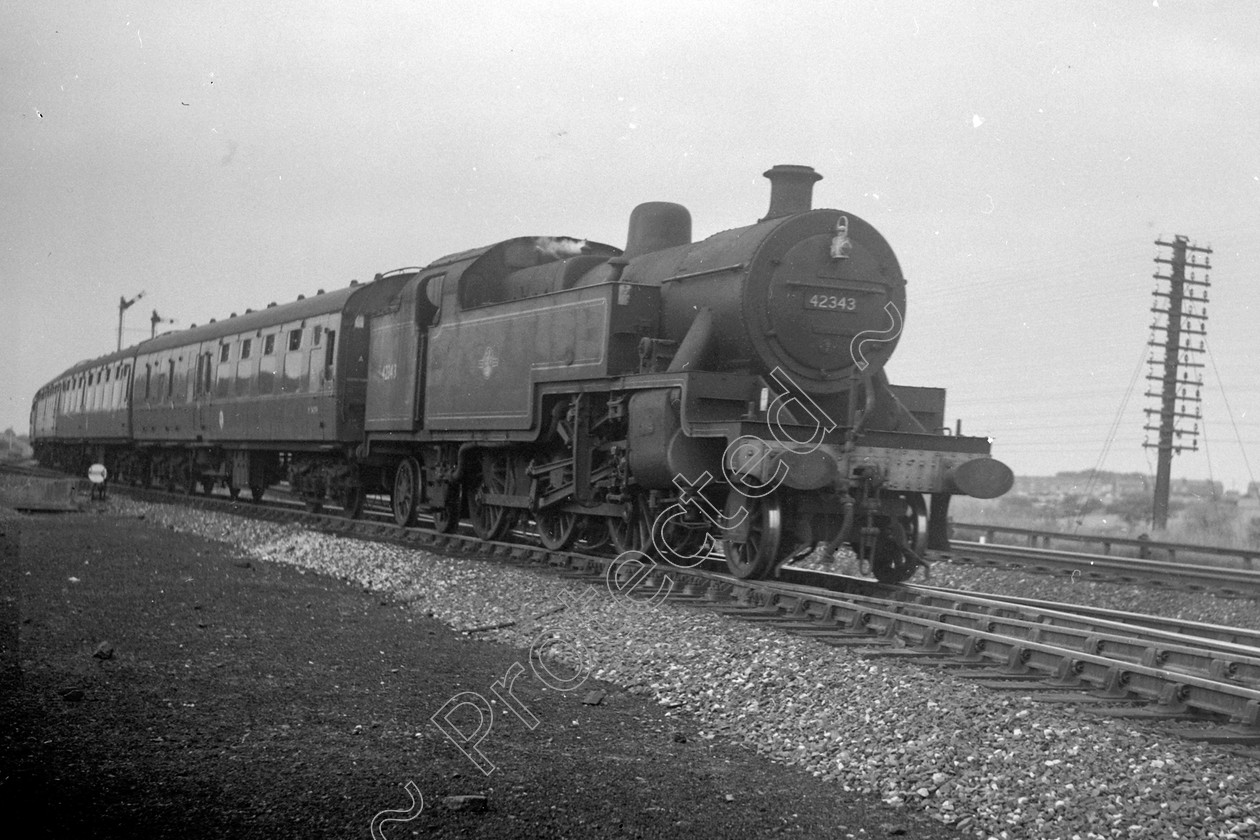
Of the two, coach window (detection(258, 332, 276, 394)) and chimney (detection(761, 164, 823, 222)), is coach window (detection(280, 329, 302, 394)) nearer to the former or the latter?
coach window (detection(258, 332, 276, 394))

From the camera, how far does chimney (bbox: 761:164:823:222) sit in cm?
1093

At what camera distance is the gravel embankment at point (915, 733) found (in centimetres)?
443

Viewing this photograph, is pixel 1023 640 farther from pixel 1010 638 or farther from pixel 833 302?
pixel 833 302

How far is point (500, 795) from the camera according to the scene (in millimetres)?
4430

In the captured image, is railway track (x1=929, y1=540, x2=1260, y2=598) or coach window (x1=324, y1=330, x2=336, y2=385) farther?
coach window (x1=324, y1=330, x2=336, y2=385)

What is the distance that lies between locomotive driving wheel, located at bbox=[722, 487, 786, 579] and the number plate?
179 centimetres

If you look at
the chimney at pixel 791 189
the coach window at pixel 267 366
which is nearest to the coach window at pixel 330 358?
the coach window at pixel 267 366

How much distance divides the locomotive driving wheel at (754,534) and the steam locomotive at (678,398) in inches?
0.8

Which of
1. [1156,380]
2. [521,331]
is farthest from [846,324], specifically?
[1156,380]

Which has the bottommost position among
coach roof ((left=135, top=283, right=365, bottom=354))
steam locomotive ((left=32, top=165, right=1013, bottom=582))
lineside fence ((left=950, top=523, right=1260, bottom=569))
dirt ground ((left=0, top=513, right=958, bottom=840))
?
dirt ground ((left=0, top=513, right=958, bottom=840))

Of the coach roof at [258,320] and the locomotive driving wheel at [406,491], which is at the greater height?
the coach roof at [258,320]

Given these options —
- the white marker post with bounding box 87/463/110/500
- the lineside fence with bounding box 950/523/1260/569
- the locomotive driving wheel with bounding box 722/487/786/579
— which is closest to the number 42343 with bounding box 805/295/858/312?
the locomotive driving wheel with bounding box 722/487/786/579

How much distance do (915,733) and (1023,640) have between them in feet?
6.46

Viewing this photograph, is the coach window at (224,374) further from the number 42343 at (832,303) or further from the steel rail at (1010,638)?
the number 42343 at (832,303)
